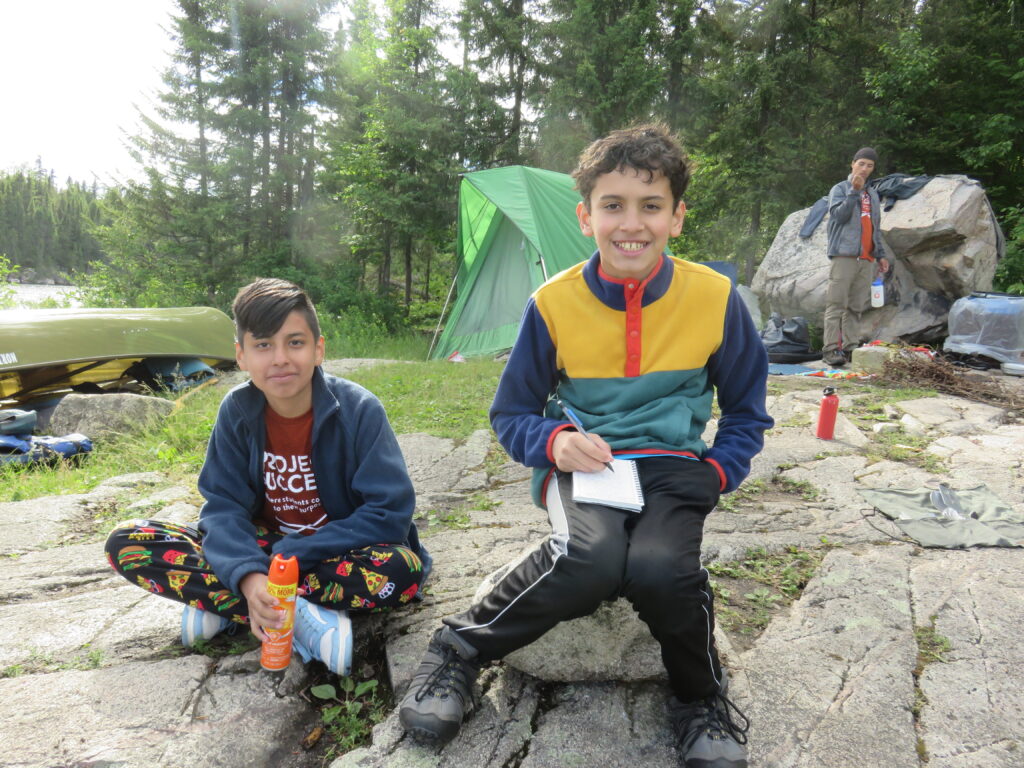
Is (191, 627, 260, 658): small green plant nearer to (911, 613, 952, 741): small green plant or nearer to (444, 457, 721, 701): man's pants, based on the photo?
(444, 457, 721, 701): man's pants

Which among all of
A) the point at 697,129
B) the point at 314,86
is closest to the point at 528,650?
the point at 697,129

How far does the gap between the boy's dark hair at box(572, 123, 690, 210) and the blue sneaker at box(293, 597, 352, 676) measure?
4.66 feet

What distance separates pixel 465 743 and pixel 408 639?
17.4 inches

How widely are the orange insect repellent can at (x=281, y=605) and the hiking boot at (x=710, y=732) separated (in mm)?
989

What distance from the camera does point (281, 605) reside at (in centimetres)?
157

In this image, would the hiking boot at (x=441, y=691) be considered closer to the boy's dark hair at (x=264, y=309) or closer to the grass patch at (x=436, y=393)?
the boy's dark hair at (x=264, y=309)

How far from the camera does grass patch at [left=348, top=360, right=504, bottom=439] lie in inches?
175

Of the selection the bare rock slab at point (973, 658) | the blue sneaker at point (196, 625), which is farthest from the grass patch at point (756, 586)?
the blue sneaker at point (196, 625)

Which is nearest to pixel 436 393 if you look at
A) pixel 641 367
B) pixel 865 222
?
pixel 641 367

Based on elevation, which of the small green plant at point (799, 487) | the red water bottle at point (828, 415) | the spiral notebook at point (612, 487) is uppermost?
the spiral notebook at point (612, 487)

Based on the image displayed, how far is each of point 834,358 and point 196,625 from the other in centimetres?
648

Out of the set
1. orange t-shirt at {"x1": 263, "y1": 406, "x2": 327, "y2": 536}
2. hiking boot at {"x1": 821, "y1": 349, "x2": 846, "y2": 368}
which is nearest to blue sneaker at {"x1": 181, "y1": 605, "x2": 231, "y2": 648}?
orange t-shirt at {"x1": 263, "y1": 406, "x2": 327, "y2": 536}

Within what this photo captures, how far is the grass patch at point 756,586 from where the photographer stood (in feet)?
6.24

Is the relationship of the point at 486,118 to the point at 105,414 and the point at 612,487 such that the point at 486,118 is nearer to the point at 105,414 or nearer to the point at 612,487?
the point at 105,414
